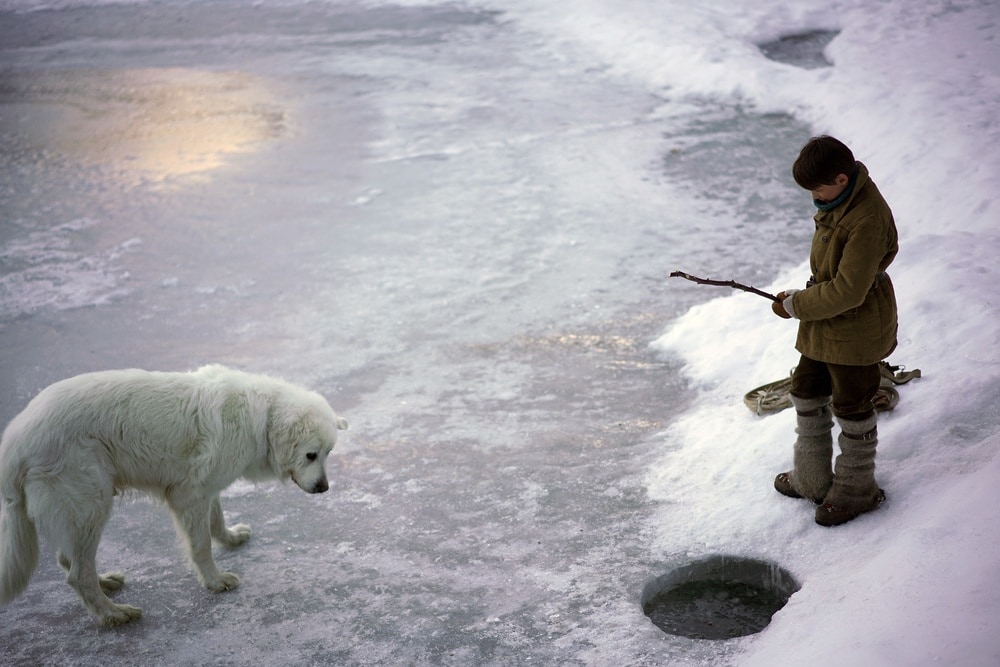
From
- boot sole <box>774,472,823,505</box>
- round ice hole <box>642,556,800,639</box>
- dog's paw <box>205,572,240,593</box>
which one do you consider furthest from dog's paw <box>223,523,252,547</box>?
boot sole <box>774,472,823,505</box>

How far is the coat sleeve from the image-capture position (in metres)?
3.80

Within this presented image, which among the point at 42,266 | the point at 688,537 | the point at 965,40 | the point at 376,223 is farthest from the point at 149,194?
the point at 965,40

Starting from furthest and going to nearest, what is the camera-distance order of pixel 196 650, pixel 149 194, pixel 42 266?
1. pixel 149 194
2. pixel 42 266
3. pixel 196 650

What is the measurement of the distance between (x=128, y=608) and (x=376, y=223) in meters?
5.85

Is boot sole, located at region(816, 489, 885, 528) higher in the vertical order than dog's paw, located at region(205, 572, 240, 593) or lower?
higher

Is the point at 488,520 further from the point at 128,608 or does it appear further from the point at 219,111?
the point at 219,111

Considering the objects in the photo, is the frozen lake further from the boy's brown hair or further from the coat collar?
the boy's brown hair

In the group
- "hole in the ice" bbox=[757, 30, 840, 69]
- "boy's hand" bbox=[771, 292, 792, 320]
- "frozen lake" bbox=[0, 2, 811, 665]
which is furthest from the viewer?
"hole in the ice" bbox=[757, 30, 840, 69]

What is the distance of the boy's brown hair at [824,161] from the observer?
12.3 feet

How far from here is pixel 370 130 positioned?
1274 cm

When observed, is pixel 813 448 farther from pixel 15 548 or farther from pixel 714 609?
pixel 15 548

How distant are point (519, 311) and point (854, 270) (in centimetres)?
410

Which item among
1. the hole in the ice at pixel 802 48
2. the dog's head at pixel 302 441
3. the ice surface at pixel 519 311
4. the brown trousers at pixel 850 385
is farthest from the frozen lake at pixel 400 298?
the hole in the ice at pixel 802 48

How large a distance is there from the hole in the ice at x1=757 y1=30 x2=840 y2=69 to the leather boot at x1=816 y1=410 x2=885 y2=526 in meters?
10.8
